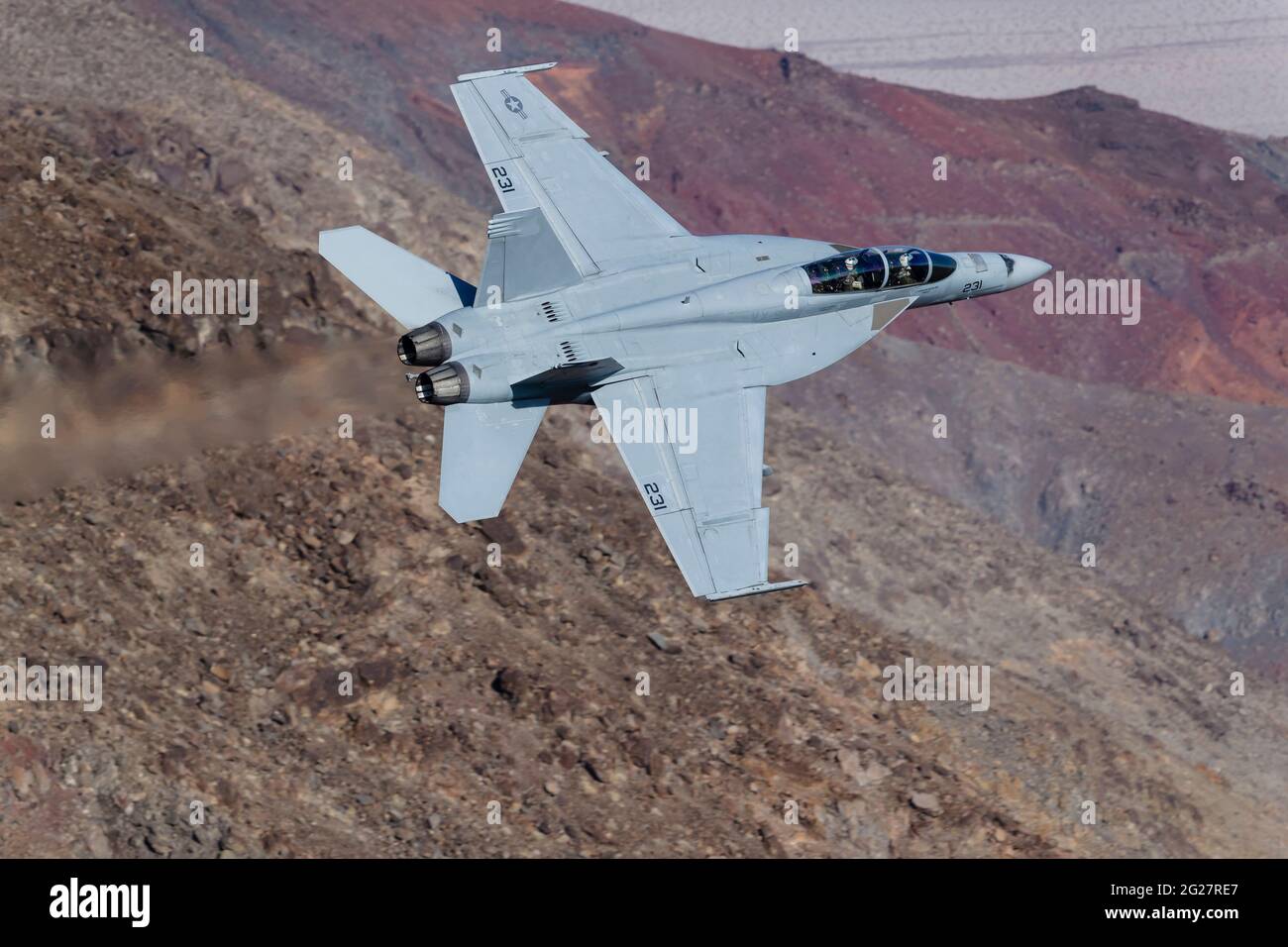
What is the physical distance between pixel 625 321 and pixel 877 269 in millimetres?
6220

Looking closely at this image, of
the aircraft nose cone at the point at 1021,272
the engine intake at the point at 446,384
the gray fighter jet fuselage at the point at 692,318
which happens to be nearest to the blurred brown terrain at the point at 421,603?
the engine intake at the point at 446,384

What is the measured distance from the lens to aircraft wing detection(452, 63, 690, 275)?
30906 mm

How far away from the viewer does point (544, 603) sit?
33.8m

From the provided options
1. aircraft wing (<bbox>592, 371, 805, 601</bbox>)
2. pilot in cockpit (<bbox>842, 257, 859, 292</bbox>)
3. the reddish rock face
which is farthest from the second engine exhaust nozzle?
the reddish rock face

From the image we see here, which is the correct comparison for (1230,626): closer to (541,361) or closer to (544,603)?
(544,603)

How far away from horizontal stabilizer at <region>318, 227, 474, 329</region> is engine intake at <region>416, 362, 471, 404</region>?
5.17ft

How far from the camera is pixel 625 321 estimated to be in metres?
29.0

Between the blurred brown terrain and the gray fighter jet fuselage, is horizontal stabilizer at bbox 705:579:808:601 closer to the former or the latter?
the gray fighter jet fuselage

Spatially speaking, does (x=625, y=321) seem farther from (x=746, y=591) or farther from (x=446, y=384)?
(x=746, y=591)

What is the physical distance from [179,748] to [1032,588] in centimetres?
2737

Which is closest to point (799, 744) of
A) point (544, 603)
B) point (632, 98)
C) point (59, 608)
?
point (544, 603)

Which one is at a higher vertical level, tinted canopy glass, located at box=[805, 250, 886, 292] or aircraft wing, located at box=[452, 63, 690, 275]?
aircraft wing, located at box=[452, 63, 690, 275]

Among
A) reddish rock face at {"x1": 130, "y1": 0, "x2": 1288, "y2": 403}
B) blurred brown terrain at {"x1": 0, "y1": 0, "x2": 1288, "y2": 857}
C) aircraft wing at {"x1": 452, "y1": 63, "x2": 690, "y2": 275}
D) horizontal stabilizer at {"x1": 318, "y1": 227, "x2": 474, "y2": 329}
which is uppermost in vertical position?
reddish rock face at {"x1": 130, "y1": 0, "x2": 1288, "y2": 403}

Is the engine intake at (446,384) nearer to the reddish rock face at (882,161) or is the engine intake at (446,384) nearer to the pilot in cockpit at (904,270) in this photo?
the pilot in cockpit at (904,270)
